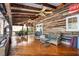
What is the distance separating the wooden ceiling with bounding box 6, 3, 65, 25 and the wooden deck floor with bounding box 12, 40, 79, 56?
0.55 meters

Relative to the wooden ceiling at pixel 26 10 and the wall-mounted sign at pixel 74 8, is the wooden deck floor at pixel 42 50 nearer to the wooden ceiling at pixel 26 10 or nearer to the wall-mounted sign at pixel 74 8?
the wooden ceiling at pixel 26 10

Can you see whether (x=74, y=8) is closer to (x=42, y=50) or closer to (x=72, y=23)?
(x=72, y=23)

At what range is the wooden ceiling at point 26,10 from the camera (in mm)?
3121

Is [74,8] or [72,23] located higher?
[74,8]

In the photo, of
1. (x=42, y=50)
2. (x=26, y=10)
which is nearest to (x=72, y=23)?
(x=42, y=50)

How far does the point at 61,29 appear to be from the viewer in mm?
3150

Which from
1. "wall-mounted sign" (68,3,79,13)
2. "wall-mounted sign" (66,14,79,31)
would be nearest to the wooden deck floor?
"wall-mounted sign" (66,14,79,31)

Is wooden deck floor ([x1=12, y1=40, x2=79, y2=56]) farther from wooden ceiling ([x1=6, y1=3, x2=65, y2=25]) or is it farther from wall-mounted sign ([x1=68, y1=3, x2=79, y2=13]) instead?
wall-mounted sign ([x1=68, y1=3, x2=79, y2=13])

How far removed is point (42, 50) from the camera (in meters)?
3.18

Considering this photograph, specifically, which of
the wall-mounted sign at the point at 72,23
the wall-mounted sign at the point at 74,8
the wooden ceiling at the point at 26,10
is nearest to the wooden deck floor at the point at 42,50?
the wall-mounted sign at the point at 72,23

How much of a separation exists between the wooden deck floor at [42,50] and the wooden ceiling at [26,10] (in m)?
0.55

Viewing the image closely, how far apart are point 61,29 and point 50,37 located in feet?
0.93

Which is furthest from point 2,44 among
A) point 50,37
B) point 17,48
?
point 50,37

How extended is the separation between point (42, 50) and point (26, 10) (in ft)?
2.96
